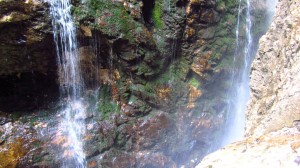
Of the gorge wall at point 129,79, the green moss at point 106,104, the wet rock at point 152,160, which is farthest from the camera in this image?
the wet rock at point 152,160

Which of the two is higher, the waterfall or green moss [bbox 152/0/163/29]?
green moss [bbox 152/0/163/29]

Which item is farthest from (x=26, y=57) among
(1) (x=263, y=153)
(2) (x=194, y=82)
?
(1) (x=263, y=153)

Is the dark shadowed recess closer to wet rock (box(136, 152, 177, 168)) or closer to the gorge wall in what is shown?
the gorge wall

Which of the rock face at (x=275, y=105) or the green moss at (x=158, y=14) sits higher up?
the green moss at (x=158, y=14)

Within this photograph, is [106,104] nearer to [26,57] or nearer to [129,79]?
[129,79]

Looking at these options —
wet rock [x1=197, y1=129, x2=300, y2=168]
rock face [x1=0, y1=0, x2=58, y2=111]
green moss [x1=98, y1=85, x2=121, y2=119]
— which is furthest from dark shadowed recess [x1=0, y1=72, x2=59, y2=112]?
wet rock [x1=197, y1=129, x2=300, y2=168]

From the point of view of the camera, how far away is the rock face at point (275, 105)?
7.29ft

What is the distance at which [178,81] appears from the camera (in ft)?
27.6

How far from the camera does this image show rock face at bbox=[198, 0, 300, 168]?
222 cm

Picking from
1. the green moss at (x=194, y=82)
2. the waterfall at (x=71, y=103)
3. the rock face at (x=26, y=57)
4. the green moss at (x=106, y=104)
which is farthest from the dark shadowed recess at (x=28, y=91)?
the green moss at (x=194, y=82)

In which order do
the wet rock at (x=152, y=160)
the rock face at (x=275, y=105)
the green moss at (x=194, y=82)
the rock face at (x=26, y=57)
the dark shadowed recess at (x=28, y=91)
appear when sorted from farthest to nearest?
the green moss at (x=194, y=82), the wet rock at (x=152, y=160), the dark shadowed recess at (x=28, y=91), the rock face at (x=26, y=57), the rock face at (x=275, y=105)

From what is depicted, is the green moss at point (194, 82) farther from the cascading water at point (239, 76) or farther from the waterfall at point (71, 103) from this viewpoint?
the waterfall at point (71, 103)

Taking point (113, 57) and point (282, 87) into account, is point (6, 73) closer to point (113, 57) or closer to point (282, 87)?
point (113, 57)

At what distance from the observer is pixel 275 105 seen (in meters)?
3.19
